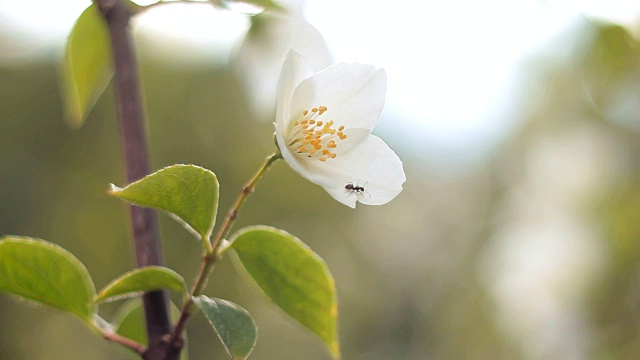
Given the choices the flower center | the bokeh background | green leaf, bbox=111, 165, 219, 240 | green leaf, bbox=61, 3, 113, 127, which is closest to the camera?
green leaf, bbox=111, 165, 219, 240

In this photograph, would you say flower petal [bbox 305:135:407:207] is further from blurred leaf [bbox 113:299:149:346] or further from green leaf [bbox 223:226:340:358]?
blurred leaf [bbox 113:299:149:346]

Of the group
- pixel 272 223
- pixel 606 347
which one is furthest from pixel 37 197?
pixel 606 347

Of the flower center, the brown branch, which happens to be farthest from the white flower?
the brown branch

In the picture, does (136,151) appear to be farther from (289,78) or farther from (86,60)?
(86,60)

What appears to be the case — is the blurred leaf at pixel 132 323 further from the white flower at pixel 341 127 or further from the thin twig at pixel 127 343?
the white flower at pixel 341 127

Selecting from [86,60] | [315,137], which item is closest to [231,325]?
[315,137]

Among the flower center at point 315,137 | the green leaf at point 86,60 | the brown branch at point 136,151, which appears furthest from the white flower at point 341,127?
the green leaf at point 86,60

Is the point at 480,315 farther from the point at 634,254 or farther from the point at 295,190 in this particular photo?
the point at 634,254
